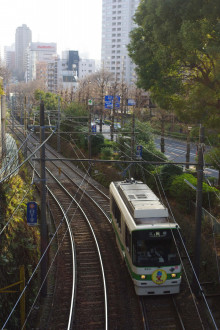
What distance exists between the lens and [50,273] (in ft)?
44.5

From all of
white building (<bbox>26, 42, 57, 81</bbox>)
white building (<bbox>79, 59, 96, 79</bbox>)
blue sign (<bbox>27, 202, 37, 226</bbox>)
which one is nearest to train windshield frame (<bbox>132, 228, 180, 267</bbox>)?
blue sign (<bbox>27, 202, 37, 226</bbox>)

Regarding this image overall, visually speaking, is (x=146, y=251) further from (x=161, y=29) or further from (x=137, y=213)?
(x=161, y=29)

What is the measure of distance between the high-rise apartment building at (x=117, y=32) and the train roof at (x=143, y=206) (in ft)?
353

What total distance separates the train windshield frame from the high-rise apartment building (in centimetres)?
11062

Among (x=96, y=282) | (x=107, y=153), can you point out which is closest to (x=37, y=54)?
(x=107, y=153)

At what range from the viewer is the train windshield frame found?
10430 mm

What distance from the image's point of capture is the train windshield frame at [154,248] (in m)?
10.4

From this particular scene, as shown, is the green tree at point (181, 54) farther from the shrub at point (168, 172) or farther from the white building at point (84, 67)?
the white building at point (84, 67)

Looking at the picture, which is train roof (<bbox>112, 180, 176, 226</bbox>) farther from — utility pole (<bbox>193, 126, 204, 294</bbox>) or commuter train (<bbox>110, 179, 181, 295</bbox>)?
utility pole (<bbox>193, 126, 204, 294</bbox>)

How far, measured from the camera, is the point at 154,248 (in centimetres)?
1054

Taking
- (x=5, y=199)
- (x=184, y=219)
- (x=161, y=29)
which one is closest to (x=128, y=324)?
(x=5, y=199)

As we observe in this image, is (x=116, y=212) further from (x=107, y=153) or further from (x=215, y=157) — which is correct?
(x=107, y=153)

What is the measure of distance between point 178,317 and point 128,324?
135 centimetres

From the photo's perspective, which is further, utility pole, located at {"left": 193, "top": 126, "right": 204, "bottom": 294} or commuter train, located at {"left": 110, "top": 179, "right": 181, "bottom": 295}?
utility pole, located at {"left": 193, "top": 126, "right": 204, "bottom": 294}
